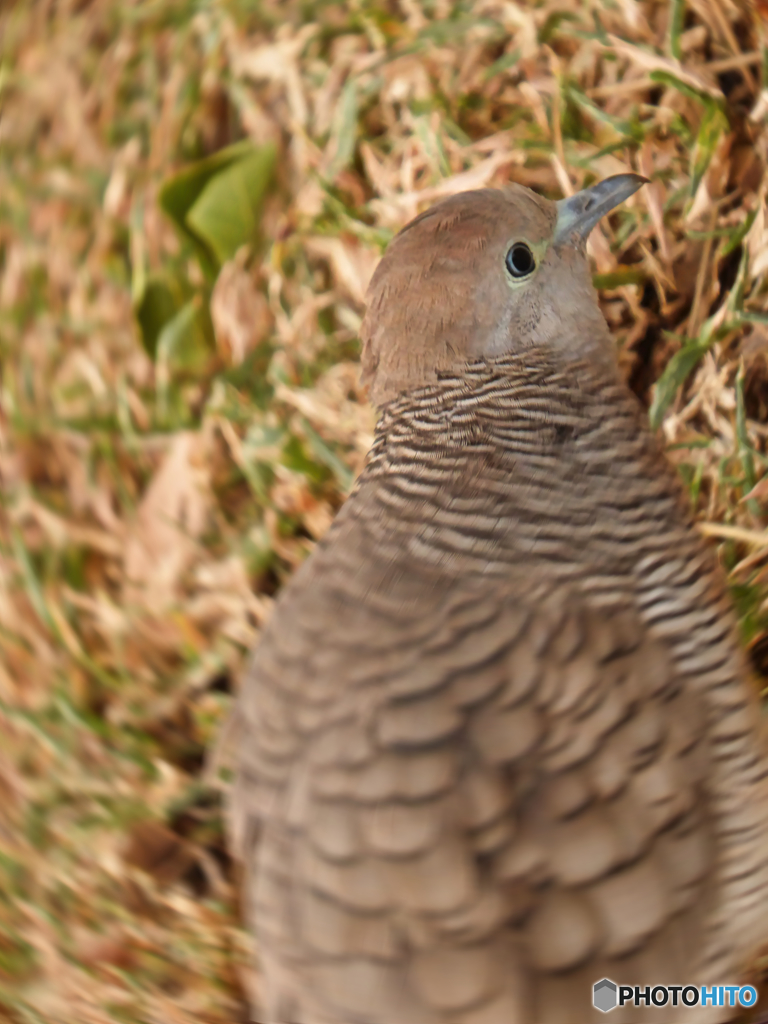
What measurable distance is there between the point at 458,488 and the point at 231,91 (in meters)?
1.17

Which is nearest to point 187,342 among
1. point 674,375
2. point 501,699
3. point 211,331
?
point 211,331

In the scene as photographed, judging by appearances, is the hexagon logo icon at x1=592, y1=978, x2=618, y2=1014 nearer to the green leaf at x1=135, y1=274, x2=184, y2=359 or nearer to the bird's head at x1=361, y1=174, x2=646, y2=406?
the bird's head at x1=361, y1=174, x2=646, y2=406

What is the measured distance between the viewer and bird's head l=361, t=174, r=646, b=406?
1197 mm

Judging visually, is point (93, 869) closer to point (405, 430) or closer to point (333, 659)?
point (333, 659)

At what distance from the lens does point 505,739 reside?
107 cm

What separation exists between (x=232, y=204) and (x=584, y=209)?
813 millimetres

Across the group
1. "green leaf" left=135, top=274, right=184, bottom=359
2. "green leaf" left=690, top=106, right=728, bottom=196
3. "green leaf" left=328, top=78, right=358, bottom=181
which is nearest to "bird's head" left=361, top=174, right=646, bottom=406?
"green leaf" left=690, top=106, right=728, bottom=196

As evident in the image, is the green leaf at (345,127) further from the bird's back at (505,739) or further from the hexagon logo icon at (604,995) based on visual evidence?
the hexagon logo icon at (604,995)

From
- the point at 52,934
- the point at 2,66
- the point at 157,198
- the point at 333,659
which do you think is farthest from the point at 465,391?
the point at 2,66

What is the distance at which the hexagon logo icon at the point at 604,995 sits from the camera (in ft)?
3.37

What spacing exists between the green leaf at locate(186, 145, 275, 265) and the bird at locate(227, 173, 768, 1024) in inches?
25.8

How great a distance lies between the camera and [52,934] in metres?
1.70

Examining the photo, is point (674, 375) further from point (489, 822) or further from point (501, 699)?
point (489, 822)

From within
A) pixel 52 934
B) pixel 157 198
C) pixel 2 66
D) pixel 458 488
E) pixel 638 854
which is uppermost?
pixel 2 66
